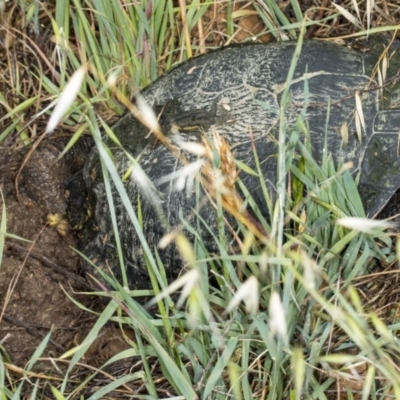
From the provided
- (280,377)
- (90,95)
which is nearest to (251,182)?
(280,377)

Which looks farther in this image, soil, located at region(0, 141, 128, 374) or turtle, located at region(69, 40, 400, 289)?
soil, located at region(0, 141, 128, 374)

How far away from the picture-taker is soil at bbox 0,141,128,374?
1824mm

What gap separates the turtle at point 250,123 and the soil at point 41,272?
12 centimetres

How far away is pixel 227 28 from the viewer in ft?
6.91

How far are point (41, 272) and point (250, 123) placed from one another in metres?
0.75

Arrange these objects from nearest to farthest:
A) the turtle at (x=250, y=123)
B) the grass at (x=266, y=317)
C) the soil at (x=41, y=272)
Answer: the grass at (x=266, y=317) → the turtle at (x=250, y=123) → the soil at (x=41, y=272)

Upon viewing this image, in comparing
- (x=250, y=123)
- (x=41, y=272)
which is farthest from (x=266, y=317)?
(x=41, y=272)

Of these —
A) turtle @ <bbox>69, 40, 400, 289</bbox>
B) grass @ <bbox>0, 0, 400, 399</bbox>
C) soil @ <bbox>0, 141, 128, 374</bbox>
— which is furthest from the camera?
soil @ <bbox>0, 141, 128, 374</bbox>

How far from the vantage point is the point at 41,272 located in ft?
6.19

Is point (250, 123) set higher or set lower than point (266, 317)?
higher

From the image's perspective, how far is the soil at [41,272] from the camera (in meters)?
1.82

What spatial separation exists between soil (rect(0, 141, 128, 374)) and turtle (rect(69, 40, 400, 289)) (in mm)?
120

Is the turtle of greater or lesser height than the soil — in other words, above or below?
above

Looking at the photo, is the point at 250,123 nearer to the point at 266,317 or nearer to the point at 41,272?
the point at 266,317
